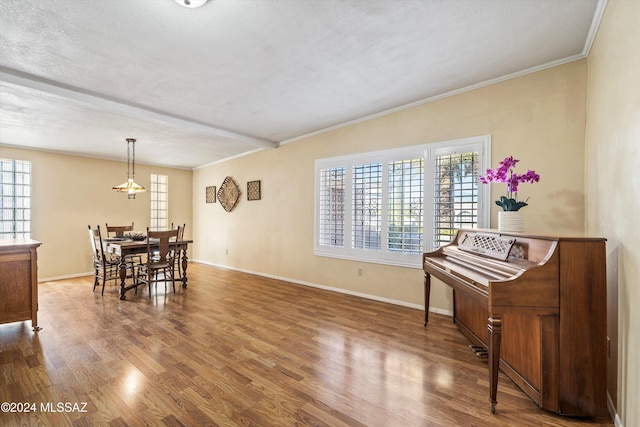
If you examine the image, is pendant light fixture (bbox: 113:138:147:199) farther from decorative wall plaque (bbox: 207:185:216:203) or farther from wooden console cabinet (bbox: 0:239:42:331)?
wooden console cabinet (bbox: 0:239:42:331)

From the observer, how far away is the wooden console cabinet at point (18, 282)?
2877mm

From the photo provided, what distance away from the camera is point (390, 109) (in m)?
3.89

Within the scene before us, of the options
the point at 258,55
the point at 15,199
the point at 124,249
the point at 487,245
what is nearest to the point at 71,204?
the point at 15,199

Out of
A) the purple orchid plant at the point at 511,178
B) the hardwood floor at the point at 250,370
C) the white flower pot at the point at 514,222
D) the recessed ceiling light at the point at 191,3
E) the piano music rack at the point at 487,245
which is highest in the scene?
the recessed ceiling light at the point at 191,3

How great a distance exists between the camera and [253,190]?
5988mm

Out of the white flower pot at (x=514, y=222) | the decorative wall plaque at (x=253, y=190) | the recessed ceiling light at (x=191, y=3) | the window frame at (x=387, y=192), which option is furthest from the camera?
the decorative wall plaque at (x=253, y=190)

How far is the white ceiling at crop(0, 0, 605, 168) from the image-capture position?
1987 millimetres

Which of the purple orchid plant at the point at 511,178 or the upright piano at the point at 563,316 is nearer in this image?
the upright piano at the point at 563,316

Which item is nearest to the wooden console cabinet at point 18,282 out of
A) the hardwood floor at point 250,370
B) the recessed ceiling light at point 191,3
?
the hardwood floor at point 250,370

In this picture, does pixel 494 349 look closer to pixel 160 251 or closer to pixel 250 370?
pixel 250 370

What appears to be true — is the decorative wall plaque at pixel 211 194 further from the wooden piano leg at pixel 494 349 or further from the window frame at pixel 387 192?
the wooden piano leg at pixel 494 349

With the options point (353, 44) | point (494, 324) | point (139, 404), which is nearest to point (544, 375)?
point (494, 324)

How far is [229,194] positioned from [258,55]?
4427 millimetres

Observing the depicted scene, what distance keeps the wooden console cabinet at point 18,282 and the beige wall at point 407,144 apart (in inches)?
130
